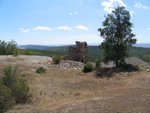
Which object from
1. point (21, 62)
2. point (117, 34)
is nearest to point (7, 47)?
point (21, 62)

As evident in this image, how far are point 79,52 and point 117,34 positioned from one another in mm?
9496

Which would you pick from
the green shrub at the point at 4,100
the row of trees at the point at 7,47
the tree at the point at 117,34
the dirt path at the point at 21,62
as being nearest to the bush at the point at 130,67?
the tree at the point at 117,34

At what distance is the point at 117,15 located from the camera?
14.3m

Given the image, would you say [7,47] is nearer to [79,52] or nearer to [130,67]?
[79,52]

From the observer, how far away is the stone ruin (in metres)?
22.5

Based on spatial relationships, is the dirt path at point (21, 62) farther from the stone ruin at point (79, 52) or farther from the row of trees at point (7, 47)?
the row of trees at point (7, 47)

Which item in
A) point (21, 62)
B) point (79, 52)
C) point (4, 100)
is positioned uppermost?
point (79, 52)

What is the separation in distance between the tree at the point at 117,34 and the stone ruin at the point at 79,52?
7773mm

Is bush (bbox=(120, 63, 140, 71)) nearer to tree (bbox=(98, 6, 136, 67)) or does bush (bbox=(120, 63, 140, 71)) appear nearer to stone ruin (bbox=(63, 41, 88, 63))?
tree (bbox=(98, 6, 136, 67))

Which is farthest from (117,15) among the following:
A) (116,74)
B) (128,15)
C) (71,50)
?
(71,50)

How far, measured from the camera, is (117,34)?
565 inches

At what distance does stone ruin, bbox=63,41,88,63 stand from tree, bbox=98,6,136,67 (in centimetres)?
777

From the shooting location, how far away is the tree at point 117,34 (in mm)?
14234

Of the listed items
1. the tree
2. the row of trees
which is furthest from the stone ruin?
the row of trees
